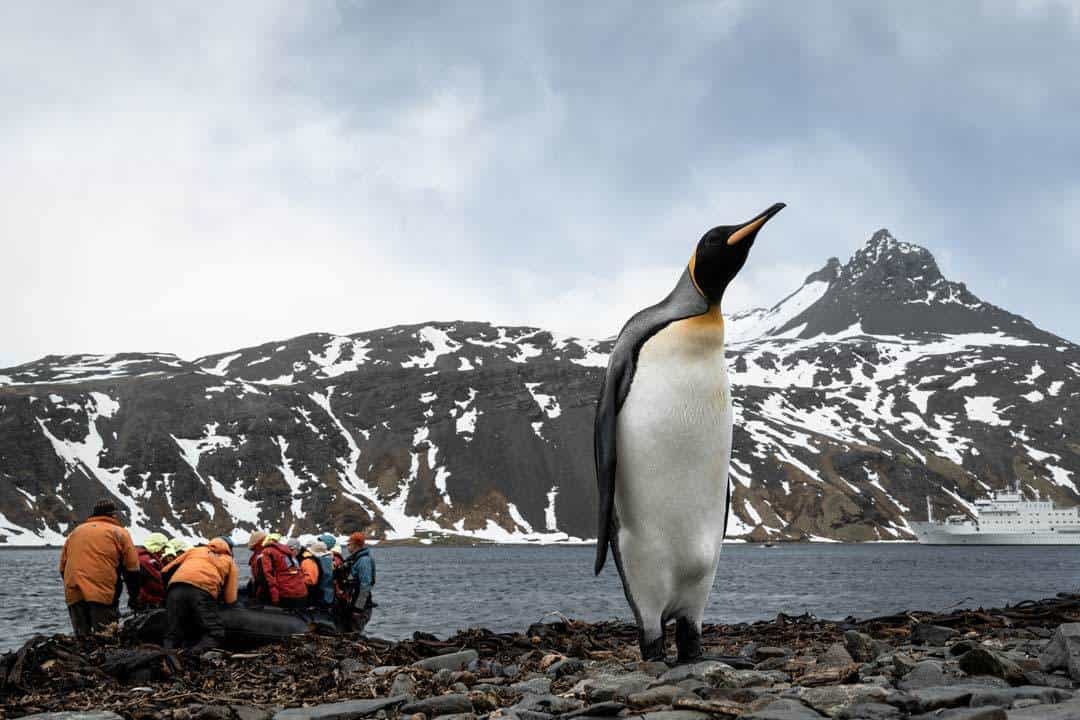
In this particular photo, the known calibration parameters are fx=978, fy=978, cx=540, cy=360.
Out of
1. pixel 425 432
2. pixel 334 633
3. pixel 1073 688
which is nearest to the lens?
pixel 1073 688

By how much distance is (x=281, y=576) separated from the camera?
14.1 metres

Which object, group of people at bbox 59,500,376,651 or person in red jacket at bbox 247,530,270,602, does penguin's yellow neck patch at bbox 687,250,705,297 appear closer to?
group of people at bbox 59,500,376,651

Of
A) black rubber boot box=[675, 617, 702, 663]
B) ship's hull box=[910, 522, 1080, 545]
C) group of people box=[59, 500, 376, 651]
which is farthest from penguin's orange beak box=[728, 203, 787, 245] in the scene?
ship's hull box=[910, 522, 1080, 545]

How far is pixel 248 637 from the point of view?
494 inches

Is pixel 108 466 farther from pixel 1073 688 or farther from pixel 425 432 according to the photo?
pixel 1073 688

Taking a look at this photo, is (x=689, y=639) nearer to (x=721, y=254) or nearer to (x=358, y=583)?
(x=721, y=254)

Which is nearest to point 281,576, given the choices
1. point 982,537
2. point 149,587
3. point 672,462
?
point 149,587

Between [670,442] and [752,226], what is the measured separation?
180 centimetres

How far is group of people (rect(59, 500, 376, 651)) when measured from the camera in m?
11.8

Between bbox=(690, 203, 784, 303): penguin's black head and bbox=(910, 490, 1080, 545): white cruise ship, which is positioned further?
bbox=(910, 490, 1080, 545): white cruise ship

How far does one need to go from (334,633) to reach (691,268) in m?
8.18

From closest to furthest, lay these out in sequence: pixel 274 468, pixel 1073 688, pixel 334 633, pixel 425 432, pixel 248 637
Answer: pixel 1073 688 → pixel 248 637 → pixel 334 633 → pixel 274 468 → pixel 425 432

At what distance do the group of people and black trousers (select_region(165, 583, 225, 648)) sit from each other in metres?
0.01

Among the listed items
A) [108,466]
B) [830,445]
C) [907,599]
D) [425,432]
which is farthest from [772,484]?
Result: [907,599]
